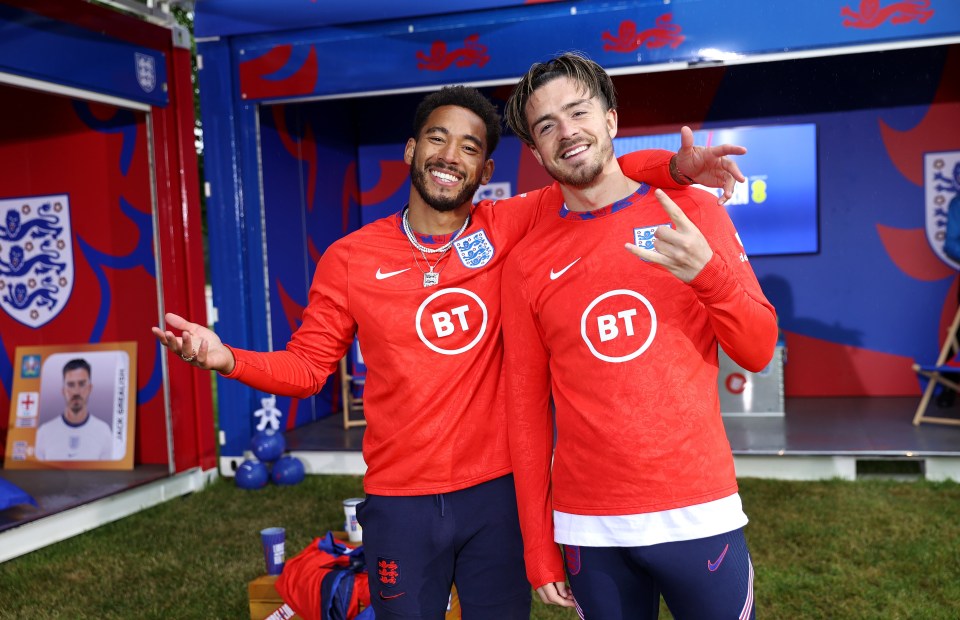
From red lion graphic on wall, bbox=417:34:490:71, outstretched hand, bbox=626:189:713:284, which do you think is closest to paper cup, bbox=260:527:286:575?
outstretched hand, bbox=626:189:713:284

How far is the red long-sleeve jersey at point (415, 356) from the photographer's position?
2.03 m

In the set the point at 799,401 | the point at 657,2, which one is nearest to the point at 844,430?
the point at 799,401

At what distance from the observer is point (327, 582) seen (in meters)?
2.85

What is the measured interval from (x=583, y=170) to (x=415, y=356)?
592 millimetres

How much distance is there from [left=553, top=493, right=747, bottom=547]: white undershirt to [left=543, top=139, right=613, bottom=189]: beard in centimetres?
67

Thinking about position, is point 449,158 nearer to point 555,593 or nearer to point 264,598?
point 555,593

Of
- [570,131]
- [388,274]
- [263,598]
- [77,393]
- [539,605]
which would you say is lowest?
[539,605]

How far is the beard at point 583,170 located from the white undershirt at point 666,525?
671mm

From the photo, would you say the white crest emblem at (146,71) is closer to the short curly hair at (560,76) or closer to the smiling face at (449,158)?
the smiling face at (449,158)

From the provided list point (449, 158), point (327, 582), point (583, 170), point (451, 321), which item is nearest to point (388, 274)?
point (451, 321)

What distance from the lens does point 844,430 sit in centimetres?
552

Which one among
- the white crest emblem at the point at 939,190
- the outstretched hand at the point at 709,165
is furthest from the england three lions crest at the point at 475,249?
the white crest emblem at the point at 939,190

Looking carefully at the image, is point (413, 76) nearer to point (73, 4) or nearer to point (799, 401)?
point (73, 4)

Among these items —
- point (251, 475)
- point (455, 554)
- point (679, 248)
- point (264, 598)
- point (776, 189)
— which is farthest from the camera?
point (776, 189)
